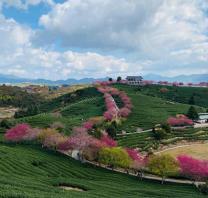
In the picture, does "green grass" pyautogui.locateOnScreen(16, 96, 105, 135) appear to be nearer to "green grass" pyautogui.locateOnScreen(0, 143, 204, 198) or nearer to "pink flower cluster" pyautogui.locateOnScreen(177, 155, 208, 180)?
"green grass" pyautogui.locateOnScreen(0, 143, 204, 198)

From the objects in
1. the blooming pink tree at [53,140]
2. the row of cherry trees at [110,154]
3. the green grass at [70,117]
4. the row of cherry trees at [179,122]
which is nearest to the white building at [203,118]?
the row of cherry trees at [179,122]

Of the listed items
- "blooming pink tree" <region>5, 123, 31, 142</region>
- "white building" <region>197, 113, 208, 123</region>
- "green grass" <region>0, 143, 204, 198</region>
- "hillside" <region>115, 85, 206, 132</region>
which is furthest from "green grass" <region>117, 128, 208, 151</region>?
"blooming pink tree" <region>5, 123, 31, 142</region>

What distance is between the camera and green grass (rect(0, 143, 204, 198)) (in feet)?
191

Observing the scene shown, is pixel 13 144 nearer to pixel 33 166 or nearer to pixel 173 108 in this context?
pixel 33 166

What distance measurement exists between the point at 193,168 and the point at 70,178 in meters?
27.5

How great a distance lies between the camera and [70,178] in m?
70.2

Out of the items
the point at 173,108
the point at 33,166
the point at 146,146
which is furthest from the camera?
the point at 173,108

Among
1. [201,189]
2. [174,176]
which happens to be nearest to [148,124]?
[174,176]

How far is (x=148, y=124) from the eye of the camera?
474 ft

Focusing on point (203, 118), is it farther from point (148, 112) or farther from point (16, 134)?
point (16, 134)

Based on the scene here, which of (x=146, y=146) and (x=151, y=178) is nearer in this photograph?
(x=151, y=178)

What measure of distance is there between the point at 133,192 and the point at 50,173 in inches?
836

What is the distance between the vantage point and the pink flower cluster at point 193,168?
80125mm

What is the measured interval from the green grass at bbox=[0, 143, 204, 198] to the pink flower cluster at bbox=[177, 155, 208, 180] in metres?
3.97
